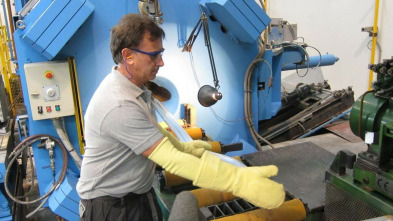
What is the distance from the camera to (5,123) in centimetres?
293

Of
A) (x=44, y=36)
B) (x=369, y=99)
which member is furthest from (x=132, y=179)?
(x=44, y=36)

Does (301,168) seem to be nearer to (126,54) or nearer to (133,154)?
(133,154)

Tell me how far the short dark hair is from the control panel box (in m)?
1.20

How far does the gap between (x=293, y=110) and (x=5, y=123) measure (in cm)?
295

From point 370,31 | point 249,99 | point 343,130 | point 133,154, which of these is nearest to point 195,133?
point 249,99

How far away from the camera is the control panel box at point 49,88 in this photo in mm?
2105

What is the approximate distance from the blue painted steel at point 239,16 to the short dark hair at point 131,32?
132 cm

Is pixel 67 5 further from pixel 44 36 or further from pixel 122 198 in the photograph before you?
pixel 122 198

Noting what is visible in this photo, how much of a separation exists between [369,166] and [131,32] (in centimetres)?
101

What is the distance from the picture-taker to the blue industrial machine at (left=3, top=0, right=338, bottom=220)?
2.04m

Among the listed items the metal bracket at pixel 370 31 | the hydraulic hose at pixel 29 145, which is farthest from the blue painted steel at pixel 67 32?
the metal bracket at pixel 370 31

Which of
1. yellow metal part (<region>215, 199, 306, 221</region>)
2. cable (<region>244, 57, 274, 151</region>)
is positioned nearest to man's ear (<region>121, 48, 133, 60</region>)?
yellow metal part (<region>215, 199, 306, 221</region>)

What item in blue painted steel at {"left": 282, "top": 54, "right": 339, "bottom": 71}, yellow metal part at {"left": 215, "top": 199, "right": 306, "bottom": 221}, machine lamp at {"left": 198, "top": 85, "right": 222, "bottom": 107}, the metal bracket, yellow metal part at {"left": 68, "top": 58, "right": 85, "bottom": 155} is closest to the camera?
yellow metal part at {"left": 215, "top": 199, "right": 306, "bottom": 221}

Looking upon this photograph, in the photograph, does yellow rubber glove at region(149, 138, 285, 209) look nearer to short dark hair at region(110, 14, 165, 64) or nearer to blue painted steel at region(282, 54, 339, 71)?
short dark hair at region(110, 14, 165, 64)
